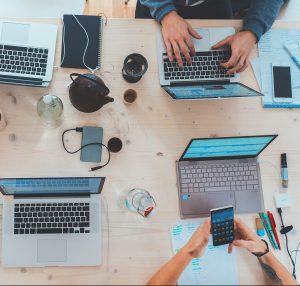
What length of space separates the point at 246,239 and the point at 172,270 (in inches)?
11.6

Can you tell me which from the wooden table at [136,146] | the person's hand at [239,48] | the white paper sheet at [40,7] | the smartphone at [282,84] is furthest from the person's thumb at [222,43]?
the white paper sheet at [40,7]

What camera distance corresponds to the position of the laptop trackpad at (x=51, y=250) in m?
1.21

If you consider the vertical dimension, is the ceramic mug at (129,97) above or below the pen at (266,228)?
above

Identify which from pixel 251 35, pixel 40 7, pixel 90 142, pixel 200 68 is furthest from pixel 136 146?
pixel 40 7

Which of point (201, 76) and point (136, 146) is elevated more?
point (201, 76)

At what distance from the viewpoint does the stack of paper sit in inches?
55.8

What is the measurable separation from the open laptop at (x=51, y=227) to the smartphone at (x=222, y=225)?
0.39 m

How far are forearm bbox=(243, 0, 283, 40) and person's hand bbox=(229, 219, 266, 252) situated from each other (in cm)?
72

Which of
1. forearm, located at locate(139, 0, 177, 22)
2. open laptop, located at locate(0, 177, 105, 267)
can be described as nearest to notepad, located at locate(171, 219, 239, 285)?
open laptop, located at locate(0, 177, 105, 267)

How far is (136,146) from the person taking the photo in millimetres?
1332

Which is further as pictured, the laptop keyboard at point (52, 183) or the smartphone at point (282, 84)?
the smartphone at point (282, 84)

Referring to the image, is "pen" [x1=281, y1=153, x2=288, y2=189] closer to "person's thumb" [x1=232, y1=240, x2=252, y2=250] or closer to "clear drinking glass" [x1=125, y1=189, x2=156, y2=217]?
"person's thumb" [x1=232, y1=240, x2=252, y2=250]

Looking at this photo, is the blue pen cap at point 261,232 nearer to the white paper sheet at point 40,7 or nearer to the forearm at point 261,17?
the forearm at point 261,17

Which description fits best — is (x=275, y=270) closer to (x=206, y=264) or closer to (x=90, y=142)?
(x=206, y=264)
